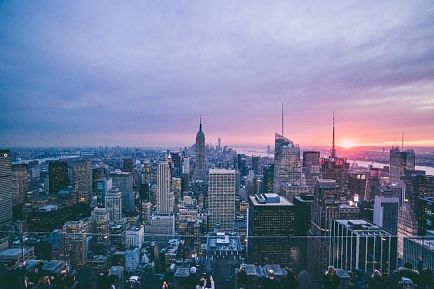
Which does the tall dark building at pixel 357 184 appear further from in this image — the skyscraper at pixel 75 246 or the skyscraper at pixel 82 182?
the skyscraper at pixel 82 182

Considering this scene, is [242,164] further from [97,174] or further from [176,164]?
[97,174]

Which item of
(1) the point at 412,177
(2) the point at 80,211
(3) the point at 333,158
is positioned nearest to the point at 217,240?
(2) the point at 80,211

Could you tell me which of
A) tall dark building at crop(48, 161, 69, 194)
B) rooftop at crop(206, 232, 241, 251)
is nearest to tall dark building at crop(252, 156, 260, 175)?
tall dark building at crop(48, 161, 69, 194)

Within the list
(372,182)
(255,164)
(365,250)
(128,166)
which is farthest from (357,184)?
(128,166)

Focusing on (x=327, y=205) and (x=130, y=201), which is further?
(x=130, y=201)

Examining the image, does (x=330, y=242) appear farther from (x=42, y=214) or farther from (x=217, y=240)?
(x=42, y=214)

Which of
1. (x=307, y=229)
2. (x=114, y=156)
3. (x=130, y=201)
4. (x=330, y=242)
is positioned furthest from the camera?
(x=130, y=201)

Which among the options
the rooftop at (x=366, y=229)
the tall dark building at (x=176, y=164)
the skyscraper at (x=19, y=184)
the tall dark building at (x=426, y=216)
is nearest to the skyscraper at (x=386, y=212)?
the tall dark building at (x=426, y=216)
